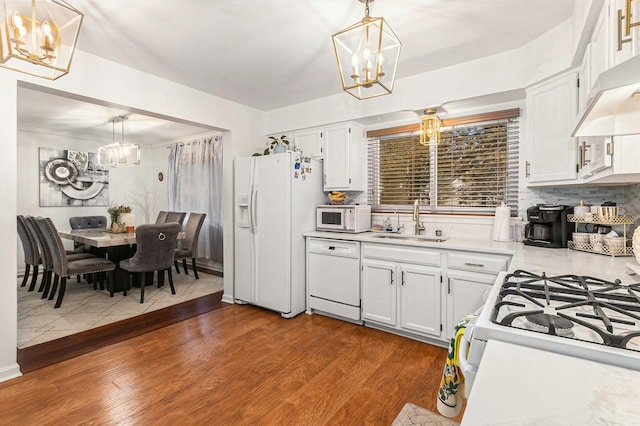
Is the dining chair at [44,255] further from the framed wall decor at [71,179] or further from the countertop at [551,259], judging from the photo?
Answer: the countertop at [551,259]

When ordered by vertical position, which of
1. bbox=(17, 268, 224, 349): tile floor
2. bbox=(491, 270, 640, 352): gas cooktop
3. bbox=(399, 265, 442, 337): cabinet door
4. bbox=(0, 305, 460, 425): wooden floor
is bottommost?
bbox=(0, 305, 460, 425): wooden floor

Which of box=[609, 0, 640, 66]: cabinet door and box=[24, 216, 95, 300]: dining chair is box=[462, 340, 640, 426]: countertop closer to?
box=[609, 0, 640, 66]: cabinet door

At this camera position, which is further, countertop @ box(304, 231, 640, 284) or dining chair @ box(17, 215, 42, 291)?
dining chair @ box(17, 215, 42, 291)

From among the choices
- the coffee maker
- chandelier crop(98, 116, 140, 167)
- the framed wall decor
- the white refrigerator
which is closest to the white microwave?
the white refrigerator

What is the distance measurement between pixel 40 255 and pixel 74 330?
75.4 inches

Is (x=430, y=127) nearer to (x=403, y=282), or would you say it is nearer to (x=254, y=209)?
(x=403, y=282)

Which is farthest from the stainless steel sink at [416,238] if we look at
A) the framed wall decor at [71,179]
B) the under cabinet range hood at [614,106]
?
the framed wall decor at [71,179]

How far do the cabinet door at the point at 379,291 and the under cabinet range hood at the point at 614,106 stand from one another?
6.60ft

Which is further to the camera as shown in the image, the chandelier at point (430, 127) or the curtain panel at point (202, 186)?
the curtain panel at point (202, 186)

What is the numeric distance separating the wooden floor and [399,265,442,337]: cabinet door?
18 cm

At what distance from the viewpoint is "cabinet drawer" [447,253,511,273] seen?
→ 2383 mm

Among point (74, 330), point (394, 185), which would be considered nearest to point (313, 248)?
point (394, 185)

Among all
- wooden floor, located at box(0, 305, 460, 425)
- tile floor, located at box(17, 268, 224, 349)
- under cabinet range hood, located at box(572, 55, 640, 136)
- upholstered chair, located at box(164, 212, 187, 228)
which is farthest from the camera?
upholstered chair, located at box(164, 212, 187, 228)

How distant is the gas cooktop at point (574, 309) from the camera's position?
2.71ft
